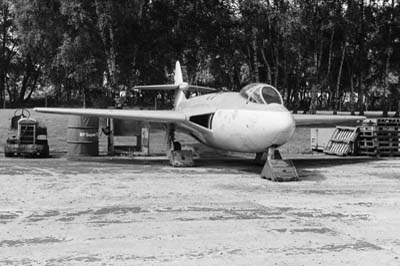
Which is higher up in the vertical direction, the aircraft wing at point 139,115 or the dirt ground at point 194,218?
the aircraft wing at point 139,115

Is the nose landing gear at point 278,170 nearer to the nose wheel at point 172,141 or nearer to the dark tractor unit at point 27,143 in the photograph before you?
the nose wheel at point 172,141

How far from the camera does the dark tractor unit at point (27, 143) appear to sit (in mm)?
18516

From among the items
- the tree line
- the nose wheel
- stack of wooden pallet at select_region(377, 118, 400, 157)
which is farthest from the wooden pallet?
the tree line

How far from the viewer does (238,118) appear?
562 inches

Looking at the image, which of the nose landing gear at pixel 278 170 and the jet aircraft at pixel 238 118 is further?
the jet aircraft at pixel 238 118

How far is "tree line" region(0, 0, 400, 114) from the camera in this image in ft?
95.2

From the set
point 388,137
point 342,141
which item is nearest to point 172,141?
point 342,141

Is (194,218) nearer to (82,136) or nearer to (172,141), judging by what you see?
(172,141)

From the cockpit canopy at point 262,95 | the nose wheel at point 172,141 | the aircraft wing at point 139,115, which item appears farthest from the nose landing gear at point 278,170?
the nose wheel at point 172,141

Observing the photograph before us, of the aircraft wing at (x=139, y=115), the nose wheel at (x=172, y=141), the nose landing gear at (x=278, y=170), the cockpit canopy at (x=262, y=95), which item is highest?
the cockpit canopy at (x=262, y=95)

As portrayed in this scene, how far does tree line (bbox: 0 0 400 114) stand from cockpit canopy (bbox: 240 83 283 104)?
15512 millimetres

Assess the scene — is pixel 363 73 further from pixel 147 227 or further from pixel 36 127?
pixel 147 227

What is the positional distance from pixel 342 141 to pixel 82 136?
10.4m

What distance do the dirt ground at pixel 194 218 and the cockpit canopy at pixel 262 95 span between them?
2.05 meters
